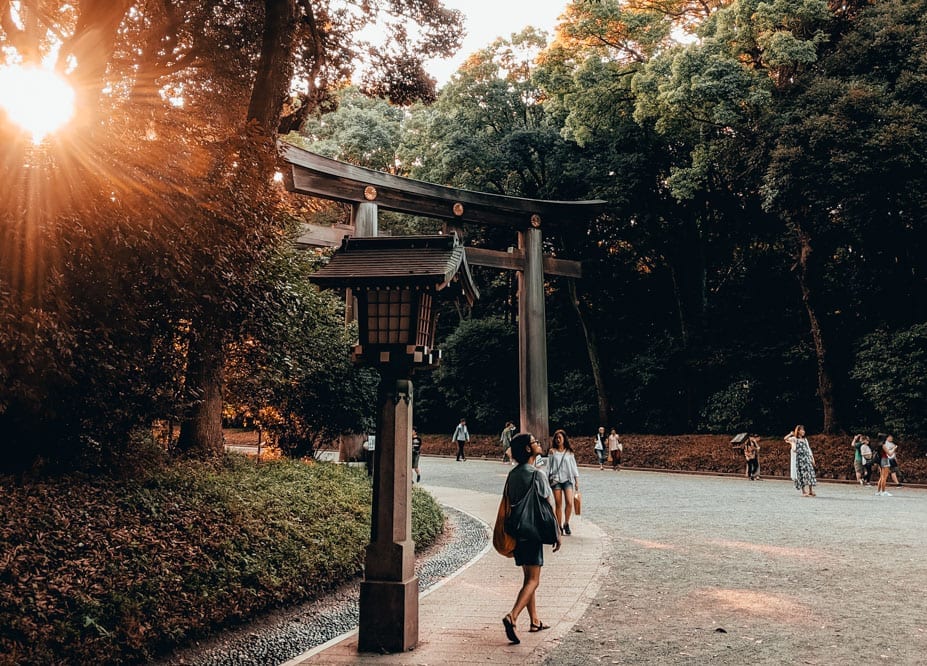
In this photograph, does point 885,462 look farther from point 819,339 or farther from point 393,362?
point 393,362

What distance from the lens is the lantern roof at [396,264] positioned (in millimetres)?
5828

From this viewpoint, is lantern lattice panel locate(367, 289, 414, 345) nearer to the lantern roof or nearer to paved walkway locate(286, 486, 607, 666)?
the lantern roof

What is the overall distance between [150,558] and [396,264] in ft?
9.92

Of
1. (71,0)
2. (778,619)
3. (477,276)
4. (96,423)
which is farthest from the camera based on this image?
(477,276)

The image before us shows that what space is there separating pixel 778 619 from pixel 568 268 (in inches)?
634

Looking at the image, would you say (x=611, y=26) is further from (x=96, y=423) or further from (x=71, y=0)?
(x=96, y=423)

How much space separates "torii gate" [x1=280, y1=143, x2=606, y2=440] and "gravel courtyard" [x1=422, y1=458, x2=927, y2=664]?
6370 millimetres

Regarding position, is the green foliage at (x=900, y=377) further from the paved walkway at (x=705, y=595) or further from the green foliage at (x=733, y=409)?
the paved walkway at (x=705, y=595)

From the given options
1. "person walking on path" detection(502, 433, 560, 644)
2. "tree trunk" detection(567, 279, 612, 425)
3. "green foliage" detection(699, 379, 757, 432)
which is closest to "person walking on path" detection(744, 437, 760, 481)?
"green foliage" detection(699, 379, 757, 432)

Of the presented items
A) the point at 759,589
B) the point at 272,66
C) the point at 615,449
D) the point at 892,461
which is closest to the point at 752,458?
the point at 892,461

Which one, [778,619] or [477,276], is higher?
[477,276]

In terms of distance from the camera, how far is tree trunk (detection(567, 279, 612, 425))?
28.4 m

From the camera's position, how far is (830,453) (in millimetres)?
20531

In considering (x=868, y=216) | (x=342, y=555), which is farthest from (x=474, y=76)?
(x=342, y=555)
